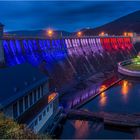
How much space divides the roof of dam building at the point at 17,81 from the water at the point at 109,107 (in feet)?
27.5

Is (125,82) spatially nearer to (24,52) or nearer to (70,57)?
(70,57)

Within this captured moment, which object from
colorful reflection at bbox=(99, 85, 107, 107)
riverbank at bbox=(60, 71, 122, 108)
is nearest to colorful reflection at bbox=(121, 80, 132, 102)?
riverbank at bbox=(60, 71, 122, 108)

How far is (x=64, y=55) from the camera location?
251 ft

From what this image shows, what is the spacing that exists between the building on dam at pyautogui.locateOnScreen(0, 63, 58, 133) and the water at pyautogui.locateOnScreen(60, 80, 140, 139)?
4.03m

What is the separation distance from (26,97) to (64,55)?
46.9 meters

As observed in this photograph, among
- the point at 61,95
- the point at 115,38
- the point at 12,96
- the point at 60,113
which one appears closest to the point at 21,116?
the point at 12,96

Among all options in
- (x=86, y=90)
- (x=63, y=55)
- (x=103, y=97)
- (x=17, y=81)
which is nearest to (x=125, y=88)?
(x=86, y=90)

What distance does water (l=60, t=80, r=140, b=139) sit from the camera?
34.5 m

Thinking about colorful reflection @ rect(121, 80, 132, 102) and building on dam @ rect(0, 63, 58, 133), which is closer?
building on dam @ rect(0, 63, 58, 133)

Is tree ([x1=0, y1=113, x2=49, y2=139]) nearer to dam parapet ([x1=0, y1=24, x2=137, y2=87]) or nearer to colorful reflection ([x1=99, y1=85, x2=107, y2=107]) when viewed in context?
colorful reflection ([x1=99, y1=85, x2=107, y2=107])

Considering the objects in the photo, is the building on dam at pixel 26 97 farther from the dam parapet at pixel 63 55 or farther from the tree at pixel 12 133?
the dam parapet at pixel 63 55

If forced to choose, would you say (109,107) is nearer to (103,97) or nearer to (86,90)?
(103,97)

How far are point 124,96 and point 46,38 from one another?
2993cm

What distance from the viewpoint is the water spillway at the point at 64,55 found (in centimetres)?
5836
